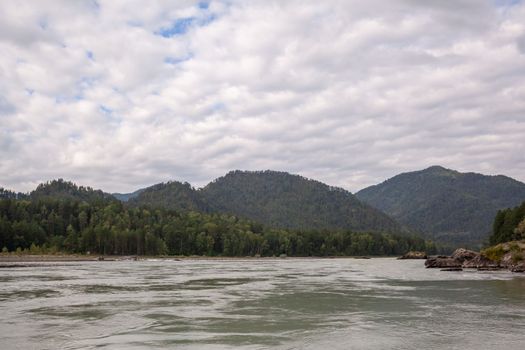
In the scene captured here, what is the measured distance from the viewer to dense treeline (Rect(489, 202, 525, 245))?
116012mm

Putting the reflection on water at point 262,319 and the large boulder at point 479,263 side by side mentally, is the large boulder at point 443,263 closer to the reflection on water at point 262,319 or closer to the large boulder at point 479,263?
the large boulder at point 479,263

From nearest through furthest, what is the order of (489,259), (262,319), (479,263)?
(262,319) < (489,259) < (479,263)

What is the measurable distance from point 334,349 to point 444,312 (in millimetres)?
14634

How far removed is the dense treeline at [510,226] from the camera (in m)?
116

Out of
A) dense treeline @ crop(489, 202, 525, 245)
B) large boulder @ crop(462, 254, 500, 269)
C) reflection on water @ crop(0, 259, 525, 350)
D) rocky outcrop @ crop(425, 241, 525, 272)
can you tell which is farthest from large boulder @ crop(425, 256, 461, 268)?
reflection on water @ crop(0, 259, 525, 350)

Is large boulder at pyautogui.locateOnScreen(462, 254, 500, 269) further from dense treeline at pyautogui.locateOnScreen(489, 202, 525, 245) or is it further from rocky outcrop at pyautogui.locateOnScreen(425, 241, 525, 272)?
dense treeline at pyautogui.locateOnScreen(489, 202, 525, 245)

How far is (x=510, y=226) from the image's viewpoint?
130 m

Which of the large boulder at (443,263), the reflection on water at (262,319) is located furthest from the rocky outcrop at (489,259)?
the reflection on water at (262,319)

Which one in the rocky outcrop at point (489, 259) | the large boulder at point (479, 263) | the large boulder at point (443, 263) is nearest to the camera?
the rocky outcrop at point (489, 259)

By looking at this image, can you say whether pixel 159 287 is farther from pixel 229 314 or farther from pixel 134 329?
pixel 134 329

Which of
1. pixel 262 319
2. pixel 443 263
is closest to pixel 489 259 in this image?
pixel 443 263

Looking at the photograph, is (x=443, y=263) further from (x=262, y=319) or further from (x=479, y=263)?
(x=262, y=319)

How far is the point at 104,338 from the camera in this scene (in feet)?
79.7

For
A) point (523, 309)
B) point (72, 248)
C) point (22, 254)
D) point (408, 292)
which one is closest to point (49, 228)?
point (72, 248)
